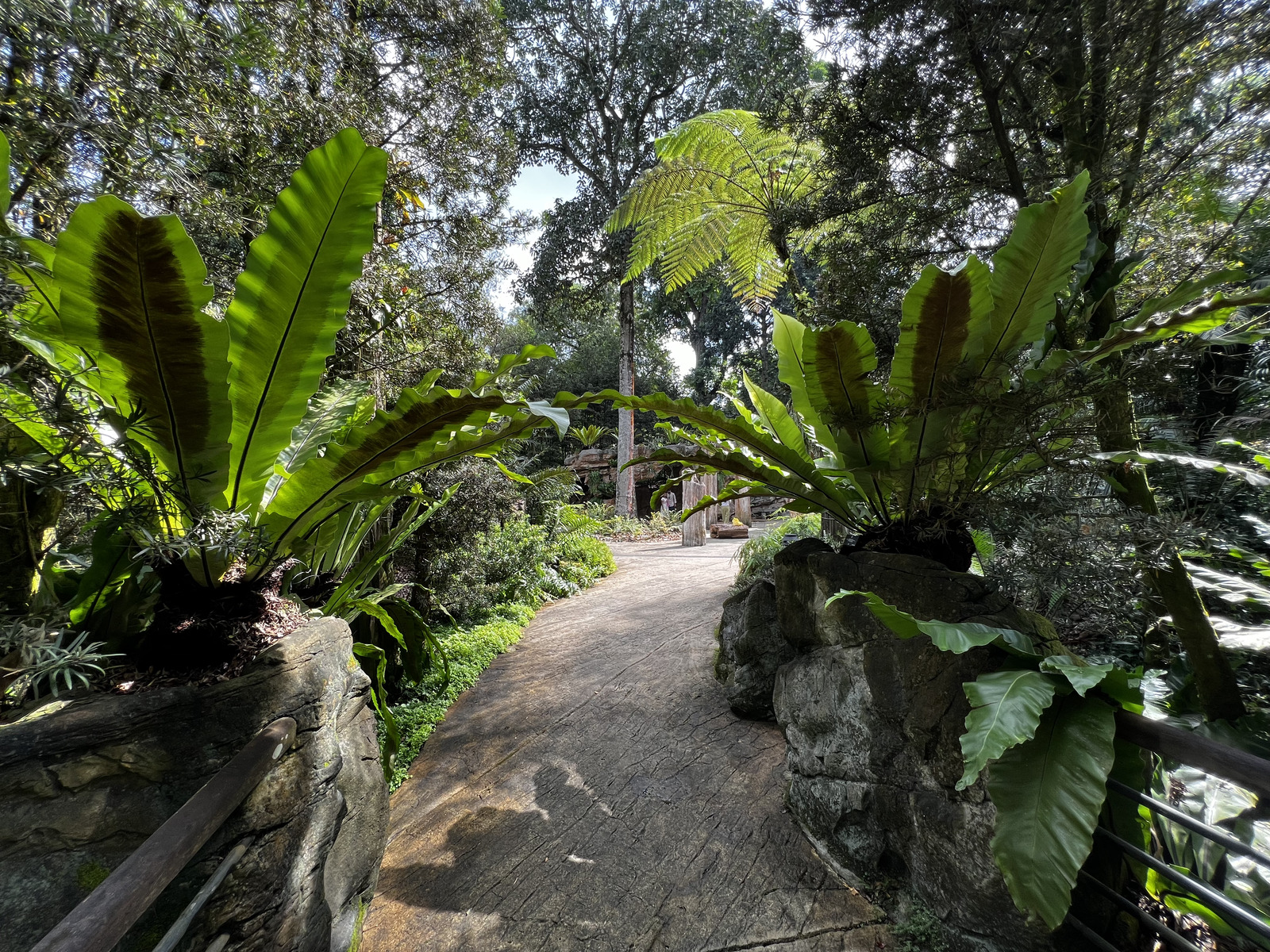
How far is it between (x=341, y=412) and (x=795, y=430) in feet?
6.29

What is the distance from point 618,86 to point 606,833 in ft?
47.6

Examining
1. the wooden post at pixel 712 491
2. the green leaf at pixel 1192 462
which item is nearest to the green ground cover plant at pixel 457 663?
the green leaf at pixel 1192 462

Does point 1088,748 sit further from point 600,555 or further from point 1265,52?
point 600,555

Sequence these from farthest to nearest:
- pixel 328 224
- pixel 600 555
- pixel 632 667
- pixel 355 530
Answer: pixel 600 555 → pixel 632 667 → pixel 355 530 → pixel 328 224

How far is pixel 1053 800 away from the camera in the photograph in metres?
1.26

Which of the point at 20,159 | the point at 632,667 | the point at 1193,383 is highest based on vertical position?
the point at 20,159

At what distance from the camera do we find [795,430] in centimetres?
246

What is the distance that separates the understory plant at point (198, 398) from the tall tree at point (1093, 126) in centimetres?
186

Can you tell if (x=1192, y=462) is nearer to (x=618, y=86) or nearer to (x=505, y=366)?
(x=505, y=366)

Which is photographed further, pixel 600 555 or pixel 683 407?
pixel 600 555

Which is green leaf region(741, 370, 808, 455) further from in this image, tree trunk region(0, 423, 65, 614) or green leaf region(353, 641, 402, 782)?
tree trunk region(0, 423, 65, 614)

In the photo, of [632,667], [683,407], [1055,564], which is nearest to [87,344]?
[683,407]

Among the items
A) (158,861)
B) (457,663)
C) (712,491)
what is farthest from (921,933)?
(712,491)

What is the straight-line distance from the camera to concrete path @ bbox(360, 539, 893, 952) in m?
1.73
